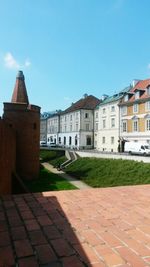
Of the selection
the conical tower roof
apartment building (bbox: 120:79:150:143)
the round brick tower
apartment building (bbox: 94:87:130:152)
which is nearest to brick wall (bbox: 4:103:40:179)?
the round brick tower

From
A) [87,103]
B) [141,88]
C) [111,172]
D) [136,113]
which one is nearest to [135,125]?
[136,113]

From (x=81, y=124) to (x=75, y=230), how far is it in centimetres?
5904

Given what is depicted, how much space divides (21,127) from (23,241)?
24.2m

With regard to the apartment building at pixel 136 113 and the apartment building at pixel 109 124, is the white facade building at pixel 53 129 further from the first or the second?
the apartment building at pixel 136 113

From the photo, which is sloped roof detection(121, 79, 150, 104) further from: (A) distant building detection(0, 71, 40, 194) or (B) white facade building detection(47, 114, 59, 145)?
(B) white facade building detection(47, 114, 59, 145)

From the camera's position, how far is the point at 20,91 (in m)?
29.5

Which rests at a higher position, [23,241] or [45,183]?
[23,241]

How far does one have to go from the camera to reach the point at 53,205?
511 cm

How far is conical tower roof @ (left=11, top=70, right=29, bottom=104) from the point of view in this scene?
2900 centimetres

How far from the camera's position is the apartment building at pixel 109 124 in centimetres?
4912

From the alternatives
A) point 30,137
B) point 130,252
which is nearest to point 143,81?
point 30,137

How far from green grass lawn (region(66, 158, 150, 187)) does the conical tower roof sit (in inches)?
449

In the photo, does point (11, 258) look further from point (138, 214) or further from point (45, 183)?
point (45, 183)

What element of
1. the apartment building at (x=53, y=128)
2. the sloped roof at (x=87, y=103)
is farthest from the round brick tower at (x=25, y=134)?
the apartment building at (x=53, y=128)
